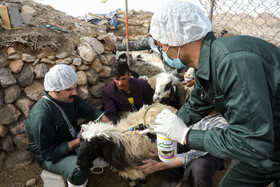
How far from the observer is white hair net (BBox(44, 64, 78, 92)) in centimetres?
249

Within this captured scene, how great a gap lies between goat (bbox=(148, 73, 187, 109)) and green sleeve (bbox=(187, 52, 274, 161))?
2.37 metres

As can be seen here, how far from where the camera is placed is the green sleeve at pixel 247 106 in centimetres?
107

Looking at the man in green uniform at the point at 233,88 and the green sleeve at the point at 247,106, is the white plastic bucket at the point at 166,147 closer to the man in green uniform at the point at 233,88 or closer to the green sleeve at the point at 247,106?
the man in green uniform at the point at 233,88

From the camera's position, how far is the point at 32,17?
3.63 meters

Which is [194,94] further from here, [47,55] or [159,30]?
[47,55]

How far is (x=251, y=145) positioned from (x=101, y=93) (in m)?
3.01

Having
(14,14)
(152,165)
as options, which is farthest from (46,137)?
(14,14)

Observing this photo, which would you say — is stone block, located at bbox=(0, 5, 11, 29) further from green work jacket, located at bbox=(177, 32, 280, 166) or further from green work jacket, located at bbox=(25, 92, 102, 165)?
green work jacket, located at bbox=(177, 32, 280, 166)

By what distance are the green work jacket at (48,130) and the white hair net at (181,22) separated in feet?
6.02

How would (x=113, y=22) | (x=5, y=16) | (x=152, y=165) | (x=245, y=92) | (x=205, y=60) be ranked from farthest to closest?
(x=113, y=22)
(x=5, y=16)
(x=152, y=165)
(x=205, y=60)
(x=245, y=92)

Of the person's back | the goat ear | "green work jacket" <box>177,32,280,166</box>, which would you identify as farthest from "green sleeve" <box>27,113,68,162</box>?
"green work jacket" <box>177,32,280,166</box>

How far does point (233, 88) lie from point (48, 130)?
2.23 metres

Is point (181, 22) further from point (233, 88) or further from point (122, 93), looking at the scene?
point (122, 93)

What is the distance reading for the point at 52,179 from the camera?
2691mm
